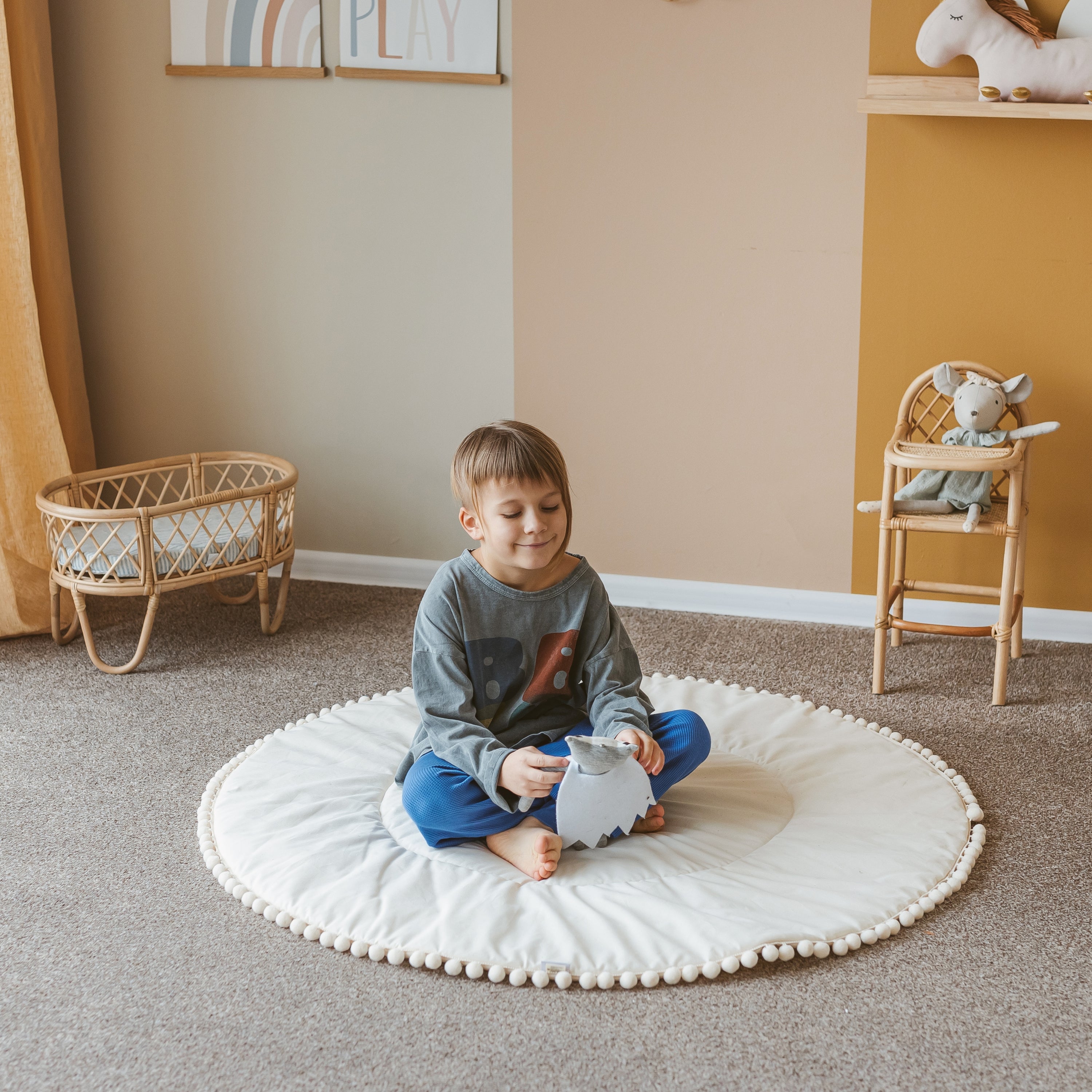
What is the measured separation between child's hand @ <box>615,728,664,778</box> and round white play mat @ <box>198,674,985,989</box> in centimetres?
12

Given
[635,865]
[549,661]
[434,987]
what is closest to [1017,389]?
[549,661]

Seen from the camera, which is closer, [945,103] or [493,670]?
[493,670]

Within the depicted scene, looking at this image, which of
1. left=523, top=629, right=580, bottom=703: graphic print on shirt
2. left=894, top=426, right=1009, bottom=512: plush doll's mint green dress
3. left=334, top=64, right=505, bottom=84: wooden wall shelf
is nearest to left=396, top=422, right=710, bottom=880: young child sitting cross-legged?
left=523, top=629, right=580, bottom=703: graphic print on shirt

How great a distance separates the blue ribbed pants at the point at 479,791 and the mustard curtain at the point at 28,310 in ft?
4.21

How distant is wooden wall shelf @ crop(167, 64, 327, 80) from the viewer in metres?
2.61

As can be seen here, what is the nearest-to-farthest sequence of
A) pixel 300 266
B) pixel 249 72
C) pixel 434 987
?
1. pixel 434 987
2. pixel 249 72
3. pixel 300 266

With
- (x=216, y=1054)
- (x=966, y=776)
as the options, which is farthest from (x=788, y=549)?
(x=216, y=1054)

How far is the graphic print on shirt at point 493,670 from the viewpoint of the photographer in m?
1.65

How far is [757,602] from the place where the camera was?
2.67 m

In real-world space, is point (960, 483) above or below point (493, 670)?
above

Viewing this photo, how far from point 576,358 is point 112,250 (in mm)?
1219

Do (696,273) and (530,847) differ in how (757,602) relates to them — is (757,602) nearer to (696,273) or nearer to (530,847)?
(696,273)

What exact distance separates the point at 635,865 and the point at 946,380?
1216mm

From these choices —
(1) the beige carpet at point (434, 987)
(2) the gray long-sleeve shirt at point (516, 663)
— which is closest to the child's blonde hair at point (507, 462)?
(2) the gray long-sleeve shirt at point (516, 663)
